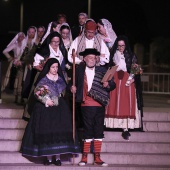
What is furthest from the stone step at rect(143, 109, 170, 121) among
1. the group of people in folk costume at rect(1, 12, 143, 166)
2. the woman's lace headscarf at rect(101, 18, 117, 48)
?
Answer: the woman's lace headscarf at rect(101, 18, 117, 48)

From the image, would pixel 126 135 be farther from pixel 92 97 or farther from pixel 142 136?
pixel 92 97

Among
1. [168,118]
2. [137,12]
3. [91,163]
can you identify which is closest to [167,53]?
[137,12]

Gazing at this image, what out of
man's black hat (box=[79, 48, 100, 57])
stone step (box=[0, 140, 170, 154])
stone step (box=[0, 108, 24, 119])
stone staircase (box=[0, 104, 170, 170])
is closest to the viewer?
man's black hat (box=[79, 48, 100, 57])

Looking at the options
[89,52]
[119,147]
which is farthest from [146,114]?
[89,52]

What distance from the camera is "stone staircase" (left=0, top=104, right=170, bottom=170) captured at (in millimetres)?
9844

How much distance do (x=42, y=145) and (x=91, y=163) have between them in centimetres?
111

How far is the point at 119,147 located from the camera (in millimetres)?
10430

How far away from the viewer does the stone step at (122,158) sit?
9.93 meters

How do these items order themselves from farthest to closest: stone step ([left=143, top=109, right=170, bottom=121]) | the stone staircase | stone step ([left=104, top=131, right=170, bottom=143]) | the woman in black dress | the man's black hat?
stone step ([left=143, top=109, right=170, bottom=121])
stone step ([left=104, top=131, right=170, bottom=143])
the stone staircase
the man's black hat
the woman in black dress

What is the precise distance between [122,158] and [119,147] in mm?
342

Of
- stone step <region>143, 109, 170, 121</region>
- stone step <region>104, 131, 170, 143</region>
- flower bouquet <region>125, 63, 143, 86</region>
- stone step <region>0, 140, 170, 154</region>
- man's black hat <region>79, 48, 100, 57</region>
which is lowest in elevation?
stone step <region>0, 140, 170, 154</region>

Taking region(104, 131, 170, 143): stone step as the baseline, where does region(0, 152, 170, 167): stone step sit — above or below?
below

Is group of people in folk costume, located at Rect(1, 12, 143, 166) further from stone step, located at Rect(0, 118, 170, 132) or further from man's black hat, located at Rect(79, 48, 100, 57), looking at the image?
stone step, located at Rect(0, 118, 170, 132)

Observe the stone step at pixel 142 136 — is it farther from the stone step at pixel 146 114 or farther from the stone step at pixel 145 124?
the stone step at pixel 146 114
